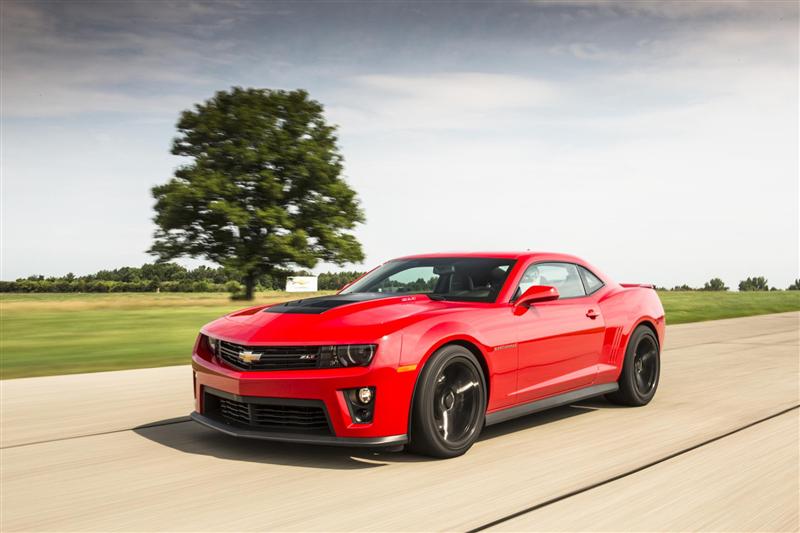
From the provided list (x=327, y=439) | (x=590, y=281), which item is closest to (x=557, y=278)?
(x=590, y=281)

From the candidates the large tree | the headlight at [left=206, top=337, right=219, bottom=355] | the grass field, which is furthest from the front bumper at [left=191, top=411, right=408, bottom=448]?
the large tree

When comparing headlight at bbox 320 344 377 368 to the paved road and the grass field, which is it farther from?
the grass field

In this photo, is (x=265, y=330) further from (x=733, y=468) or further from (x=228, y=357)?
(x=733, y=468)

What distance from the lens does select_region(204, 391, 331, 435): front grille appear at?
15.7 feet

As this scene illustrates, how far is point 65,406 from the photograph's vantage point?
7.09m

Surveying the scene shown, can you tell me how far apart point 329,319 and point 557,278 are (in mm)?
2527

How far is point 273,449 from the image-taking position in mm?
5277

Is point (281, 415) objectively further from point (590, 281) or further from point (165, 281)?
point (165, 281)

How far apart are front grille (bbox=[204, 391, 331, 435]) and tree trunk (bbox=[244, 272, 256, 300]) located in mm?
27171

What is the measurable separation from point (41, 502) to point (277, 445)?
5.39ft

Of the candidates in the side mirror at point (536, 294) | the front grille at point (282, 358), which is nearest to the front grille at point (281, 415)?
the front grille at point (282, 358)

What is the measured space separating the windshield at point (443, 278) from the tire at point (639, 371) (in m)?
1.65

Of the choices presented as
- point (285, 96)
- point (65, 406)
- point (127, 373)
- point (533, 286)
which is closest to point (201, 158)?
point (285, 96)

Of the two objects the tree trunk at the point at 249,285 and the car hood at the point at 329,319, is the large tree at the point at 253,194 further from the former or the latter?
the car hood at the point at 329,319
